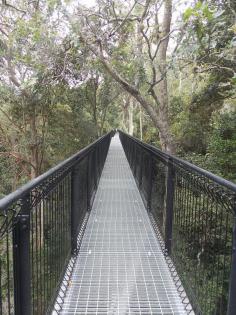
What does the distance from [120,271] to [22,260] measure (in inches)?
87.1

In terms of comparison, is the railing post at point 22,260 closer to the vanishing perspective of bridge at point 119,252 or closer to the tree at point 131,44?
the vanishing perspective of bridge at point 119,252

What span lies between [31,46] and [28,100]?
2806mm

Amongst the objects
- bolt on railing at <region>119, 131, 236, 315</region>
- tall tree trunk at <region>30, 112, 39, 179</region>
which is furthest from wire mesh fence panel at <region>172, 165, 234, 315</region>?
tall tree trunk at <region>30, 112, 39, 179</region>

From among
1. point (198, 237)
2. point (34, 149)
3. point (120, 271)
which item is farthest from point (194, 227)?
point (34, 149)

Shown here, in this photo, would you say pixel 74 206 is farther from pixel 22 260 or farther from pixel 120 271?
pixel 22 260

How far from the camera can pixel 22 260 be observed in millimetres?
2109

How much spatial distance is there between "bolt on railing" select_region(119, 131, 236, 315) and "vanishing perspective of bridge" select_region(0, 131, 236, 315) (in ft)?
0.04

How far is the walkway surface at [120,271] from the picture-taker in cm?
338

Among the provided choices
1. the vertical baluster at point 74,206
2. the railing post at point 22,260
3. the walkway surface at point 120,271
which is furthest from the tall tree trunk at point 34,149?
the railing post at point 22,260

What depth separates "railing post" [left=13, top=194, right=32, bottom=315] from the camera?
204 centimetres

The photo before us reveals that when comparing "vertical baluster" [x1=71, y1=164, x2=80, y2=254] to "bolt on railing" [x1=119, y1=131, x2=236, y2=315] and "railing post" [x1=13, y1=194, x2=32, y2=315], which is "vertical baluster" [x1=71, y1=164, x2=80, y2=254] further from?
"railing post" [x1=13, y1=194, x2=32, y2=315]

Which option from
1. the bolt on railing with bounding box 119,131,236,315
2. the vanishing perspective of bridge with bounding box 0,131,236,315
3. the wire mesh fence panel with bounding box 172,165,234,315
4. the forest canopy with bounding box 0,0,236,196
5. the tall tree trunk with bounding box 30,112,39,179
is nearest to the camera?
the vanishing perspective of bridge with bounding box 0,131,236,315

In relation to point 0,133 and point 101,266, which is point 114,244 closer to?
point 101,266

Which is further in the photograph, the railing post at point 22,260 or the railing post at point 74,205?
the railing post at point 74,205
